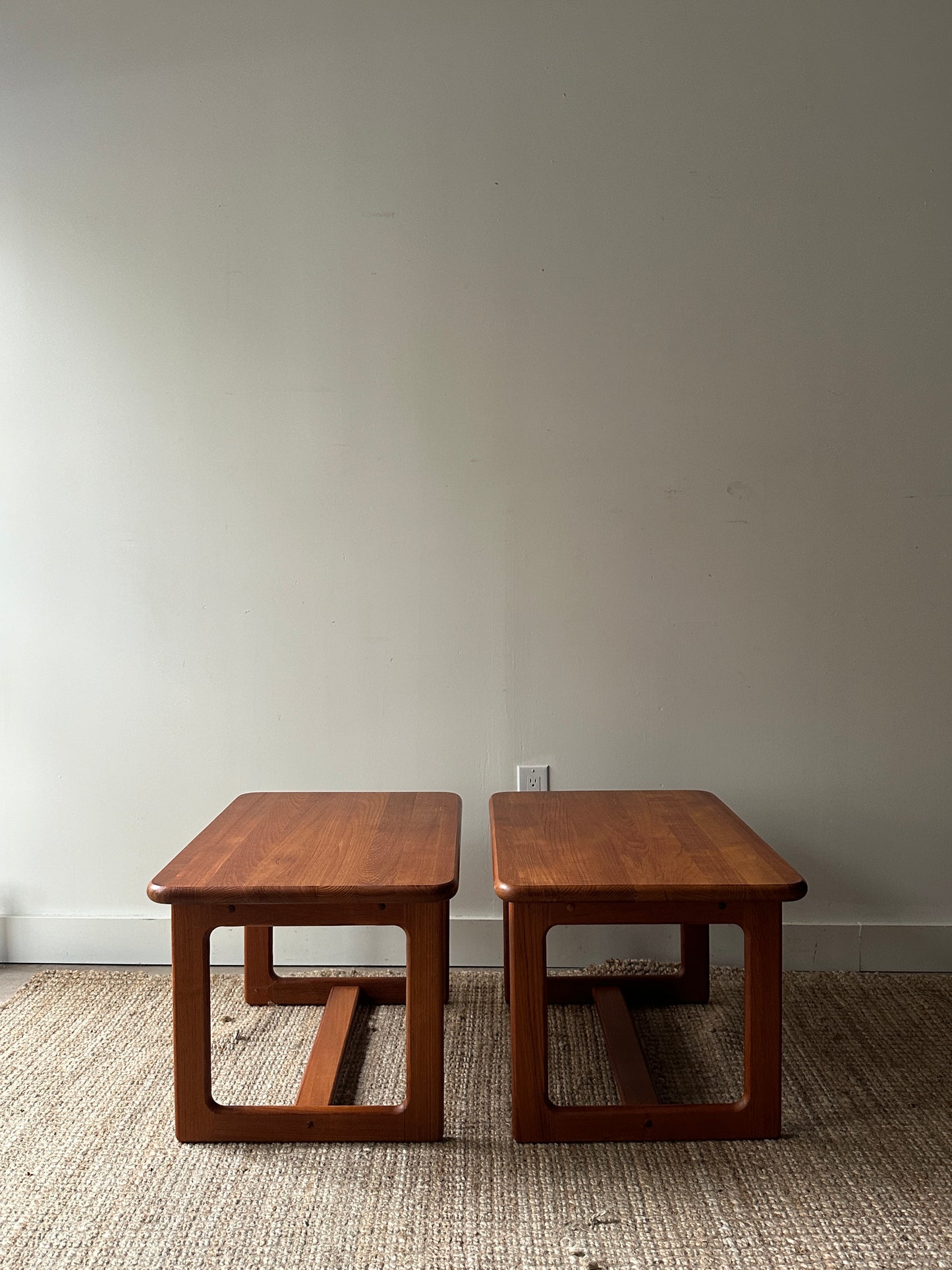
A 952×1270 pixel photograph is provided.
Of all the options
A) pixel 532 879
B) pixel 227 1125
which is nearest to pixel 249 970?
pixel 227 1125

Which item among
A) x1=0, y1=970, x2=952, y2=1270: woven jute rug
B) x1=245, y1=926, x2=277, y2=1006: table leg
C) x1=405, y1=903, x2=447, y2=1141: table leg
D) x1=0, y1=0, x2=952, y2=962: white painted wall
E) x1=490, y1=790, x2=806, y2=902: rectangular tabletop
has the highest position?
x1=0, y1=0, x2=952, y2=962: white painted wall

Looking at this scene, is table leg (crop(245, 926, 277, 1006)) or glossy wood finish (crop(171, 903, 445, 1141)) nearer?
glossy wood finish (crop(171, 903, 445, 1141))

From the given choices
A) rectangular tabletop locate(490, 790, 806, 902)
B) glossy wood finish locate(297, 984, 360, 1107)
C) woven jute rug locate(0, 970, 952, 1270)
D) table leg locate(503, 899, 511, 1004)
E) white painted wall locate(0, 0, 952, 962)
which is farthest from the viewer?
white painted wall locate(0, 0, 952, 962)

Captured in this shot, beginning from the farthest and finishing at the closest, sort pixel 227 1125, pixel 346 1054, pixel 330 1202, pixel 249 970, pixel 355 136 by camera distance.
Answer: pixel 355 136 → pixel 249 970 → pixel 346 1054 → pixel 227 1125 → pixel 330 1202

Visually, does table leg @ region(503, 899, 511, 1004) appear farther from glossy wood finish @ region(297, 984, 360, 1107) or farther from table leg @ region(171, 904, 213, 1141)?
table leg @ region(171, 904, 213, 1141)

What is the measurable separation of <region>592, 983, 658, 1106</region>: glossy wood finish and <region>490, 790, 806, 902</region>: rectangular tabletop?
362 millimetres

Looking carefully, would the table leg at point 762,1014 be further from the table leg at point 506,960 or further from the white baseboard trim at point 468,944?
the white baseboard trim at point 468,944

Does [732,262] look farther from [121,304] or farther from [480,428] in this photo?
[121,304]

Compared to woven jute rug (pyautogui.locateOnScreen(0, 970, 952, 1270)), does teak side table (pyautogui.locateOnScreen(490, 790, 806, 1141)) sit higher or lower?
higher

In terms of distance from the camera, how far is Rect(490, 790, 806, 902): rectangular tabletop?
1389 mm

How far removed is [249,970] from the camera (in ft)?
6.43

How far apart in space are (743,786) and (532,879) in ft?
2.86

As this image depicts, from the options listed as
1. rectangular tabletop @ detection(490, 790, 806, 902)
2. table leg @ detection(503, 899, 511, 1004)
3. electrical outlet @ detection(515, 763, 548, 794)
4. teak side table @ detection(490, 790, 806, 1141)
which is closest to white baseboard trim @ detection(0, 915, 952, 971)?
table leg @ detection(503, 899, 511, 1004)

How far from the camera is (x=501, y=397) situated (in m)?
2.10
